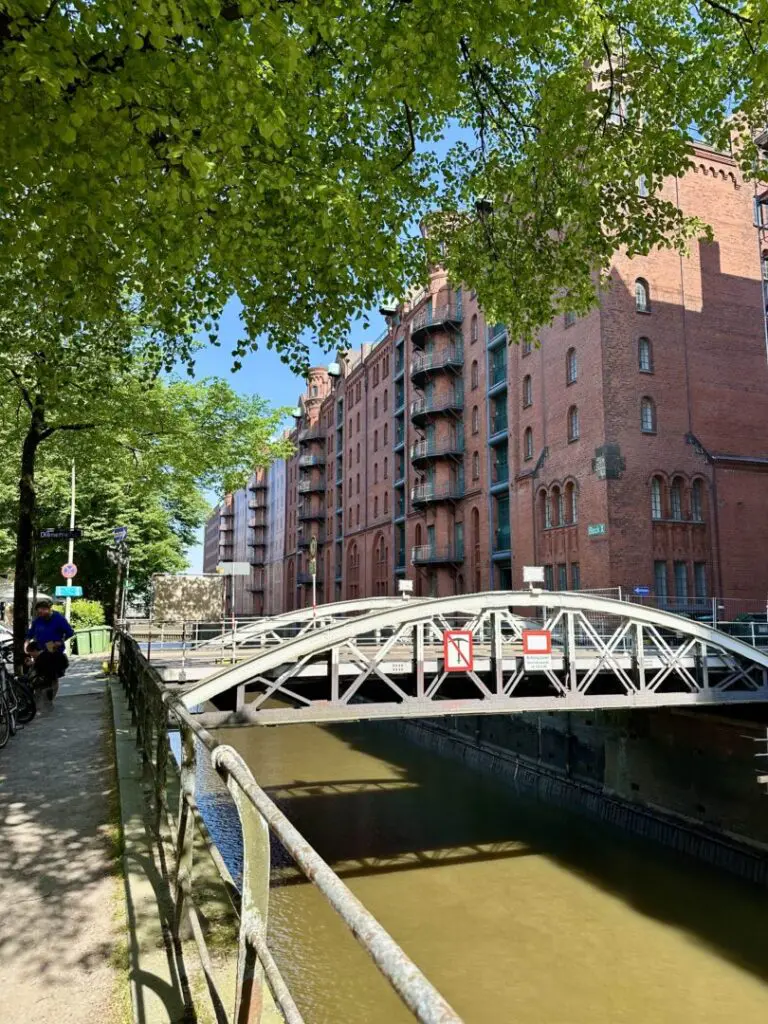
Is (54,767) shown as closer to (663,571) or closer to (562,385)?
(663,571)

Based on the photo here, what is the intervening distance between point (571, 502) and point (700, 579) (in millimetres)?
5418

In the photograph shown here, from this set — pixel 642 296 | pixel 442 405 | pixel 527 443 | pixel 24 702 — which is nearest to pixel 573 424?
pixel 527 443

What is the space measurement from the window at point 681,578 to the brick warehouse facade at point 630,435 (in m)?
0.05

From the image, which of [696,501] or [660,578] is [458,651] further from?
[696,501]

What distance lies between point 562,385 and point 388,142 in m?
19.3

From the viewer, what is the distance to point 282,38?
5.52 metres

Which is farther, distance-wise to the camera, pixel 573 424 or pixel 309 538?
pixel 309 538

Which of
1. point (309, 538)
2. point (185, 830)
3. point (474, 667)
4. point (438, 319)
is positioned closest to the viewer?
point (185, 830)

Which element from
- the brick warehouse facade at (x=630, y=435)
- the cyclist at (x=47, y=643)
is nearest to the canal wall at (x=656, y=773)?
the brick warehouse facade at (x=630, y=435)

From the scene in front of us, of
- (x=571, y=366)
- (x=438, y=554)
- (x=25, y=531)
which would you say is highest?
(x=571, y=366)

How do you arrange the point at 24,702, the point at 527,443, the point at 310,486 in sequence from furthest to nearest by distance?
1. the point at 310,486
2. the point at 527,443
3. the point at 24,702

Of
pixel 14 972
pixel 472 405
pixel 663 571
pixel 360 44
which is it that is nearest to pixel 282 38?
pixel 360 44

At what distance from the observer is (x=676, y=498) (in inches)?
1055

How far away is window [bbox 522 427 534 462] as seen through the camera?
102 feet
